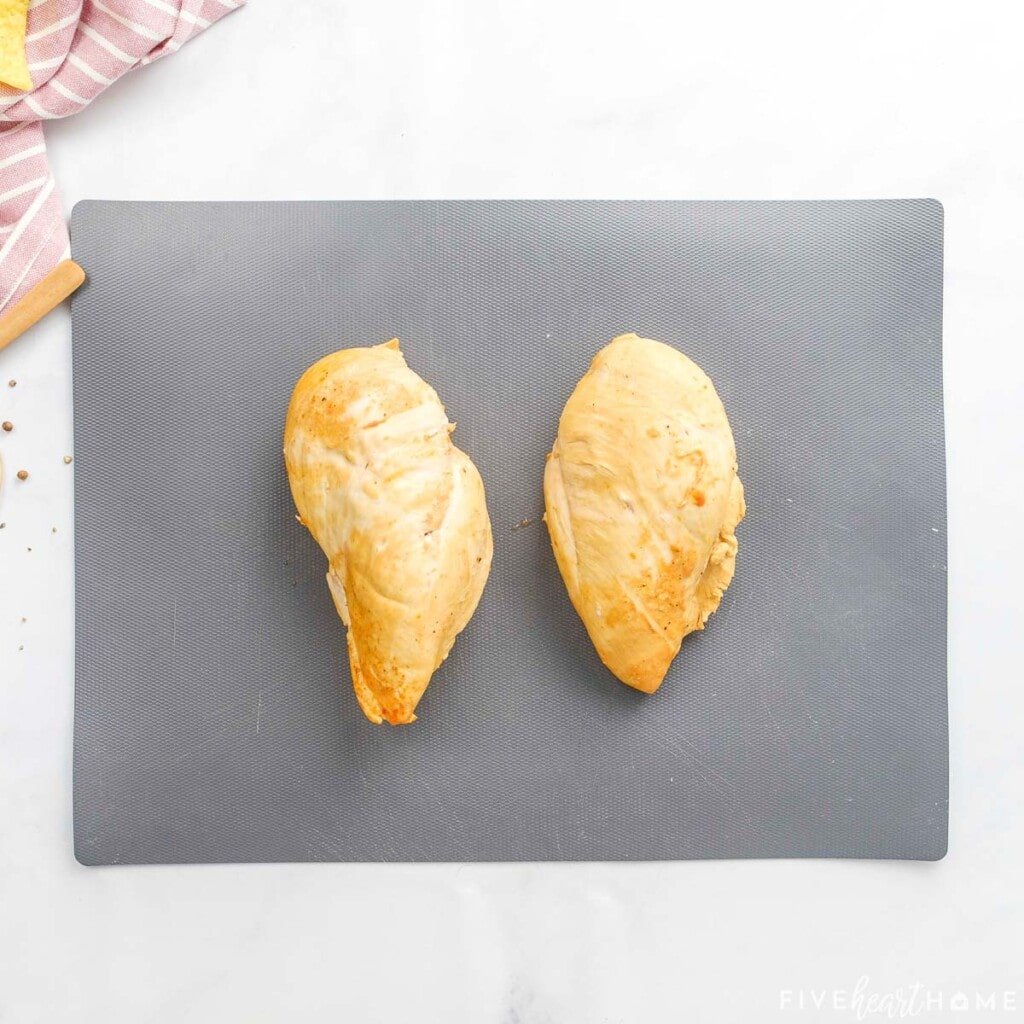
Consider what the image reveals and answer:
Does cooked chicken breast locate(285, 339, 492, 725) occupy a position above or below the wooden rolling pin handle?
below

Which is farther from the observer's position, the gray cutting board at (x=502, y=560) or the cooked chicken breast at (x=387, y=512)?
the gray cutting board at (x=502, y=560)

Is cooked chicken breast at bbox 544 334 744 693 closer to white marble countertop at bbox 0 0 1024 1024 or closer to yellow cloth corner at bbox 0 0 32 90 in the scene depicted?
white marble countertop at bbox 0 0 1024 1024

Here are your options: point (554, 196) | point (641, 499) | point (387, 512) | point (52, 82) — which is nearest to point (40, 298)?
point (52, 82)

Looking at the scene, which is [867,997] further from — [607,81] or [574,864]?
[607,81]

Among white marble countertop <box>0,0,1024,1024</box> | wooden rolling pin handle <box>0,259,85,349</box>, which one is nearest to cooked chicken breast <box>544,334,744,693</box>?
white marble countertop <box>0,0,1024,1024</box>

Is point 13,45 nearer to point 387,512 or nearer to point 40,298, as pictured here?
point 40,298

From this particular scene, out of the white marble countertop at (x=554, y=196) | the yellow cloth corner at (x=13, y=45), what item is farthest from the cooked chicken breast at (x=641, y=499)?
the yellow cloth corner at (x=13, y=45)

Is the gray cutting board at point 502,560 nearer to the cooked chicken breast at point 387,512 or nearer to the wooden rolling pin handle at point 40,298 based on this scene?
the wooden rolling pin handle at point 40,298
